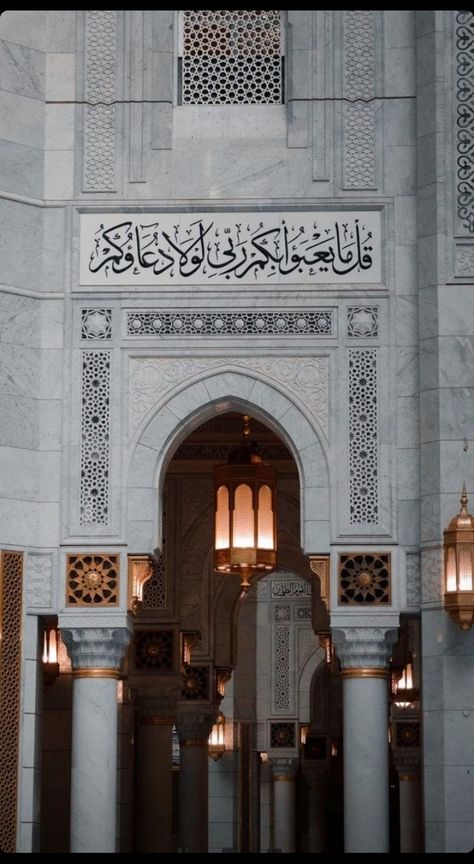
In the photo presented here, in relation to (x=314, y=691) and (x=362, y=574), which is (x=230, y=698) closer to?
(x=314, y=691)

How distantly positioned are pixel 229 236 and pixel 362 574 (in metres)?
2.08

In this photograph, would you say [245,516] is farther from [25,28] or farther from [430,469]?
[25,28]

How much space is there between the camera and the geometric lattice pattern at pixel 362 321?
33.5 ft

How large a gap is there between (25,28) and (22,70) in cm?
26

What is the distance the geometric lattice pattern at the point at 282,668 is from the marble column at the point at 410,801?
194 inches

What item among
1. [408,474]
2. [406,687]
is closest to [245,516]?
[408,474]

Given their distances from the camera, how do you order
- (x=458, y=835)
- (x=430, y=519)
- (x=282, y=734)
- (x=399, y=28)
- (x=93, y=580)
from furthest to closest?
(x=282, y=734)
(x=399, y=28)
(x=93, y=580)
(x=430, y=519)
(x=458, y=835)

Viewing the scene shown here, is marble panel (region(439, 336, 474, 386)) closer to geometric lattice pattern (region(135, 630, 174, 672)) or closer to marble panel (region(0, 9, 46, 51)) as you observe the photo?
marble panel (region(0, 9, 46, 51))

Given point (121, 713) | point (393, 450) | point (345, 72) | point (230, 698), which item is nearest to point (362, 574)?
point (393, 450)

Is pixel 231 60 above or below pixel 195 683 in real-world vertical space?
above

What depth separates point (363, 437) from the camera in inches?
398

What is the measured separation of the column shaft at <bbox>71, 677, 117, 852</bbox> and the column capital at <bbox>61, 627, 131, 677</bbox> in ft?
0.20

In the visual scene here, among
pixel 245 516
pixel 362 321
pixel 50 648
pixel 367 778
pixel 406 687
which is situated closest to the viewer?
pixel 367 778

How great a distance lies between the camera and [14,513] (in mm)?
10008
